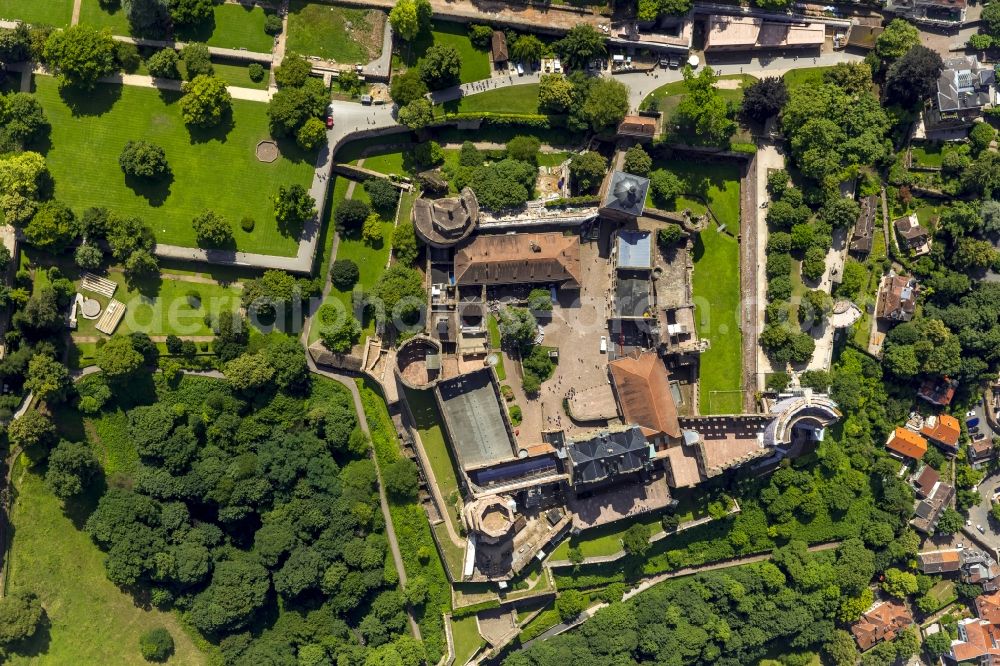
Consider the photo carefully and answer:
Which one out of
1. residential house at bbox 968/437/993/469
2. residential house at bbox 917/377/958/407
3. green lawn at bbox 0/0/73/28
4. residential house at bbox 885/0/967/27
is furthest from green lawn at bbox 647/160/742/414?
green lawn at bbox 0/0/73/28

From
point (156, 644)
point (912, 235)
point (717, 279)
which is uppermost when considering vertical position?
point (912, 235)

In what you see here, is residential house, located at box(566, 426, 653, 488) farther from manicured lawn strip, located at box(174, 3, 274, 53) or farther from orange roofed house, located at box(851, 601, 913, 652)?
manicured lawn strip, located at box(174, 3, 274, 53)

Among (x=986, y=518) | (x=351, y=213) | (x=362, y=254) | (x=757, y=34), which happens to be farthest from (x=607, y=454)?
(x=986, y=518)

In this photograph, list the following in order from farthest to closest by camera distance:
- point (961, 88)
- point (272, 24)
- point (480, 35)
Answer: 1. point (961, 88)
2. point (480, 35)
3. point (272, 24)

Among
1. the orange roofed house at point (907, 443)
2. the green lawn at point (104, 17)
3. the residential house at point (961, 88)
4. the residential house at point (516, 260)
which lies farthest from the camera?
the orange roofed house at point (907, 443)

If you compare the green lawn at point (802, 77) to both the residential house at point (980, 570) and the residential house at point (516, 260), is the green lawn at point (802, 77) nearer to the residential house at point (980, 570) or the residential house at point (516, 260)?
the residential house at point (516, 260)

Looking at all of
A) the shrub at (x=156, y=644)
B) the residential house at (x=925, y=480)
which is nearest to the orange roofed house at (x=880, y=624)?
the residential house at (x=925, y=480)

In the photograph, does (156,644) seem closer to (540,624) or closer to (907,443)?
(540,624)
